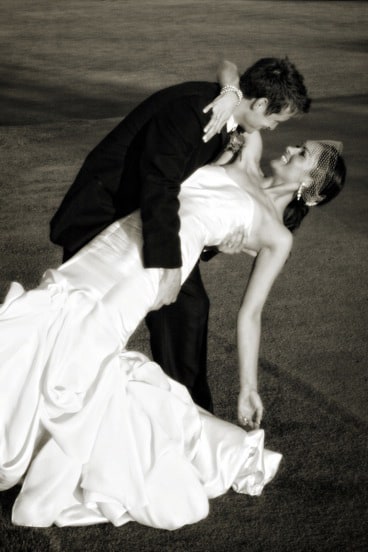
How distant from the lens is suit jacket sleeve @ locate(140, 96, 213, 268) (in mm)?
3654

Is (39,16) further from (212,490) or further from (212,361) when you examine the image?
(212,490)

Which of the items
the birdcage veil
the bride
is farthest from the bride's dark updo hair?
the bride

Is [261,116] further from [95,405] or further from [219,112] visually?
[95,405]

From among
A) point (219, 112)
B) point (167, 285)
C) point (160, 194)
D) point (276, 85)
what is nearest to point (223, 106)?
point (219, 112)

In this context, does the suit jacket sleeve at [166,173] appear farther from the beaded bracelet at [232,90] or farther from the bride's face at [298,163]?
the bride's face at [298,163]

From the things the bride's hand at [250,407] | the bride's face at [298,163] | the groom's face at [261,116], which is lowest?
the bride's hand at [250,407]

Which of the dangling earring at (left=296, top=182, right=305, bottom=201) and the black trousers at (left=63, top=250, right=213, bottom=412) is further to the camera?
the black trousers at (left=63, top=250, right=213, bottom=412)

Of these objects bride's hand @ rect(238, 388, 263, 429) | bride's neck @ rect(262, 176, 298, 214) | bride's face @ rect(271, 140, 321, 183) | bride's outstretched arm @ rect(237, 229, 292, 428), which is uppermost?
bride's face @ rect(271, 140, 321, 183)

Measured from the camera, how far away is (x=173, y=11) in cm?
2303

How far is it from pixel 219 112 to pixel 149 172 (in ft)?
1.39

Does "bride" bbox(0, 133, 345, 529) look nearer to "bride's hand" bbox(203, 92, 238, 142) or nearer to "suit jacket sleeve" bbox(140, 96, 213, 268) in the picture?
"suit jacket sleeve" bbox(140, 96, 213, 268)

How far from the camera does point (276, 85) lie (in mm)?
3814

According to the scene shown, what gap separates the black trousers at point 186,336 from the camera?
4.46 metres

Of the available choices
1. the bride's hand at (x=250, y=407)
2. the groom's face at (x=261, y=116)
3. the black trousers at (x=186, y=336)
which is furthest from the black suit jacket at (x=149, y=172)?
the bride's hand at (x=250, y=407)
